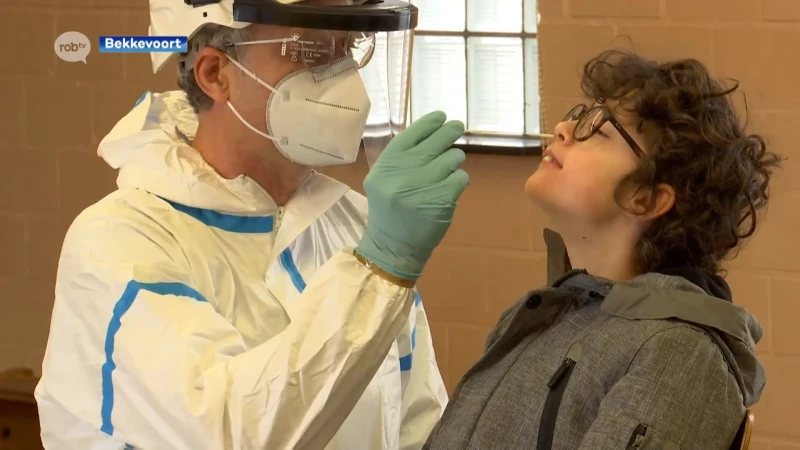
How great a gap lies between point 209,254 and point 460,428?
0.46m

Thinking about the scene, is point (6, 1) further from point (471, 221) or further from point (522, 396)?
point (522, 396)

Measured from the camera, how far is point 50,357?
4.90ft

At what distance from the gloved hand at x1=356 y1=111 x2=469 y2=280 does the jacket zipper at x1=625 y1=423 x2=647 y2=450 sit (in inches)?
13.8

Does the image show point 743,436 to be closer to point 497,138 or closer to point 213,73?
point 213,73

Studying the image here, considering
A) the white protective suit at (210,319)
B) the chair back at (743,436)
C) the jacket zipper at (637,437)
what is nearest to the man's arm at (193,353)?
the white protective suit at (210,319)

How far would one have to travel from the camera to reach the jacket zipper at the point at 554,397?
4.35 ft

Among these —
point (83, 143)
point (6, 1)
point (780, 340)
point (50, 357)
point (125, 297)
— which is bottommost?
point (780, 340)

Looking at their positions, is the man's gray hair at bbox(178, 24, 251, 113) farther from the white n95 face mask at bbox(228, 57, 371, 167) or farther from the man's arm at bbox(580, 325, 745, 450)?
the man's arm at bbox(580, 325, 745, 450)

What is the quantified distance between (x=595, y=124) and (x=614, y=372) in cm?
37

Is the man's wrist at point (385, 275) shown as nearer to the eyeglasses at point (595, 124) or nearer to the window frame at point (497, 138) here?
the eyeglasses at point (595, 124)

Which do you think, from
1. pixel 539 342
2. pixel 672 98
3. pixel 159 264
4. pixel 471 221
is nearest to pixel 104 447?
pixel 159 264

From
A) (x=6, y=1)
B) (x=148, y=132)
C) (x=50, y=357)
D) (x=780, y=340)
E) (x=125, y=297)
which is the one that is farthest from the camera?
(x=6, y=1)

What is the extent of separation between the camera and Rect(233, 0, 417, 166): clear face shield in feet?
5.01

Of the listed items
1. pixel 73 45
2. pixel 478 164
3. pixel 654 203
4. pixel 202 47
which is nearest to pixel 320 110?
pixel 202 47
